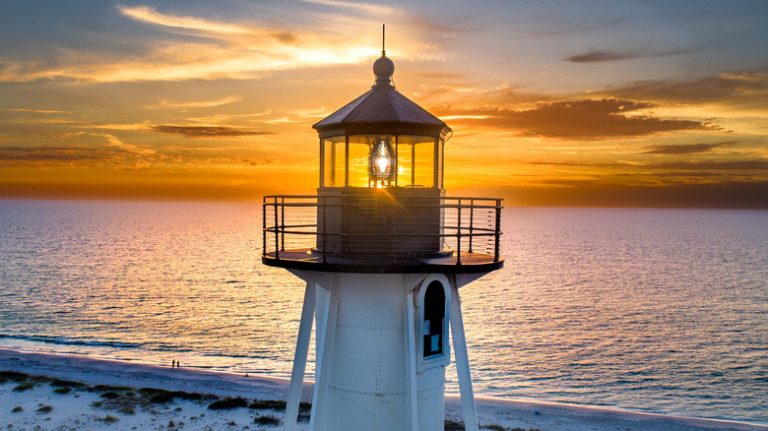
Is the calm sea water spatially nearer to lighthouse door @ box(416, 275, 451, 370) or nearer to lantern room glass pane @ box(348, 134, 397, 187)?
lighthouse door @ box(416, 275, 451, 370)

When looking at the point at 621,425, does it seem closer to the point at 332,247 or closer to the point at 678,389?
the point at 678,389

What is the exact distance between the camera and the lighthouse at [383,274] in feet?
34.4

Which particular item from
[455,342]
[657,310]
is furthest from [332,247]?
[657,310]

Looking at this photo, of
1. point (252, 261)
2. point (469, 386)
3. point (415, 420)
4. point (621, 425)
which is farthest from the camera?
point (252, 261)

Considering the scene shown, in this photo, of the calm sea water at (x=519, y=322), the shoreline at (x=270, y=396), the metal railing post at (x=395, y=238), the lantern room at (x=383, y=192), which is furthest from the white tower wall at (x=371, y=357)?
the calm sea water at (x=519, y=322)

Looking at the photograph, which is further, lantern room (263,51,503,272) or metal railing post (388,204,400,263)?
lantern room (263,51,503,272)

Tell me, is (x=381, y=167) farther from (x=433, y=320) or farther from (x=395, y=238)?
(x=433, y=320)

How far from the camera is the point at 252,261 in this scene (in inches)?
3905

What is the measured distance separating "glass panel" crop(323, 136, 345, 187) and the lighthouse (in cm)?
2

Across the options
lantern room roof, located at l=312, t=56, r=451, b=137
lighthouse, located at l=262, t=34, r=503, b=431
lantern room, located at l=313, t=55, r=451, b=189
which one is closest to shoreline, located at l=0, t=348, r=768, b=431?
lighthouse, located at l=262, t=34, r=503, b=431

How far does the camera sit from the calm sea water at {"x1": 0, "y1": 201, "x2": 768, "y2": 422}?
36750mm

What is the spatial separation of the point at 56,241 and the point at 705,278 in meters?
118

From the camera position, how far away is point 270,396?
100ft

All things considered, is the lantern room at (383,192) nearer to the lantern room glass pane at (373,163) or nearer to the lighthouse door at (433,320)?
the lantern room glass pane at (373,163)
